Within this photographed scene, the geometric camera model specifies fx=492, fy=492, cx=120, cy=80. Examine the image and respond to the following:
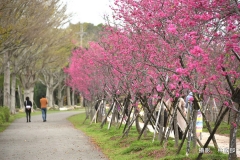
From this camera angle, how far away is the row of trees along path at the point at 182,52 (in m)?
6.49

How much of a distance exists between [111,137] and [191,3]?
11.3 metres

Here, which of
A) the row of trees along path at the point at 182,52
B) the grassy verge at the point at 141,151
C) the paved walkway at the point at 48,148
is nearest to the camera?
the row of trees along path at the point at 182,52

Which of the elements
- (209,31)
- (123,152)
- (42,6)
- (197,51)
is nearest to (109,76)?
(42,6)

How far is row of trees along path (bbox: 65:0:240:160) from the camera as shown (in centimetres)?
649

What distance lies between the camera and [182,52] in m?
9.44

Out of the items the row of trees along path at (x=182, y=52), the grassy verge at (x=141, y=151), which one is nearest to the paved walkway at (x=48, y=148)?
the grassy verge at (x=141, y=151)

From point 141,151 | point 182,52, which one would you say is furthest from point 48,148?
point 182,52

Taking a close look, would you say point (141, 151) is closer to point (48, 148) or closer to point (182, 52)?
point (48, 148)

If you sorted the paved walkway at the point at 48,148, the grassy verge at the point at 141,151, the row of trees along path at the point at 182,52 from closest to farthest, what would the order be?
the row of trees along path at the point at 182,52, the grassy verge at the point at 141,151, the paved walkway at the point at 48,148

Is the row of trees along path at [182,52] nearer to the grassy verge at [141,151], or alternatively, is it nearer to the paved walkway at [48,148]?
the grassy verge at [141,151]

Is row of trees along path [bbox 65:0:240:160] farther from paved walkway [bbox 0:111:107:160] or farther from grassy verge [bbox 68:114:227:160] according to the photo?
paved walkway [bbox 0:111:107:160]

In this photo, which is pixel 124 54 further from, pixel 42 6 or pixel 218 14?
pixel 42 6

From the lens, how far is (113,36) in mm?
17312

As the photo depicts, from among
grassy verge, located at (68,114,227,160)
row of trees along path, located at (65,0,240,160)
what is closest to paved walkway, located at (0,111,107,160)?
grassy verge, located at (68,114,227,160)
